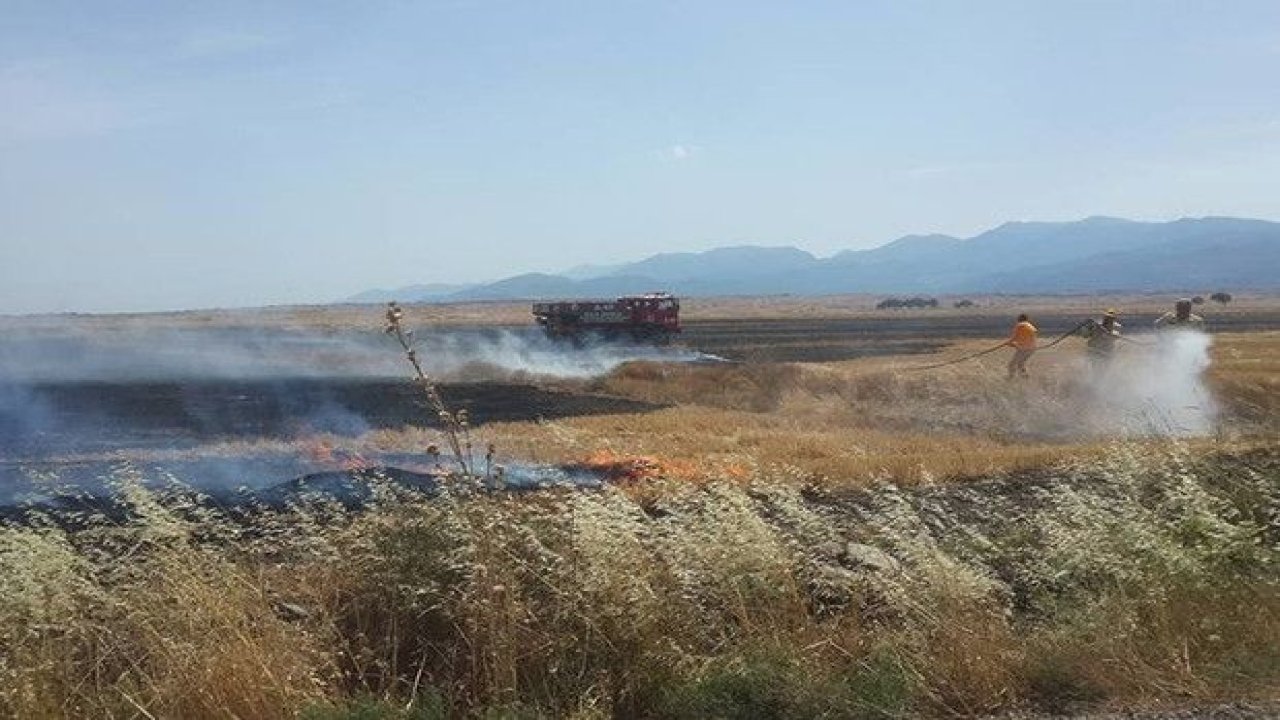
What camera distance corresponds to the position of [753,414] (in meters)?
30.6

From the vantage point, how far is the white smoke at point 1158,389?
2670 centimetres

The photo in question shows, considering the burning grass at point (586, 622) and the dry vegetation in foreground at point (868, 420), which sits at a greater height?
the burning grass at point (586, 622)

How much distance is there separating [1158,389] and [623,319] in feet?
113

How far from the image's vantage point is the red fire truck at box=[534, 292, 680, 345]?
201ft

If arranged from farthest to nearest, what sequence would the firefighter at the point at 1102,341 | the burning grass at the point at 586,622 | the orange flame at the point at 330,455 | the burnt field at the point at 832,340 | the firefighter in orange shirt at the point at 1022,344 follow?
the burnt field at the point at 832,340
the firefighter in orange shirt at the point at 1022,344
the firefighter at the point at 1102,341
the orange flame at the point at 330,455
the burning grass at the point at 586,622

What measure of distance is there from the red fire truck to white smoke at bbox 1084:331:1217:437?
102 ft

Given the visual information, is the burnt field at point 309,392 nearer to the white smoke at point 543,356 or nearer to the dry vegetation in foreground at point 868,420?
the white smoke at point 543,356

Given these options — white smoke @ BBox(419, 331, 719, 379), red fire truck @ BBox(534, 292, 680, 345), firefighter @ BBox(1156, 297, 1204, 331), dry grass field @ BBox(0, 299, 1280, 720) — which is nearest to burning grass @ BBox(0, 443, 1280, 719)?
dry grass field @ BBox(0, 299, 1280, 720)

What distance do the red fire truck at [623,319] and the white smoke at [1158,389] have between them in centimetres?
3111

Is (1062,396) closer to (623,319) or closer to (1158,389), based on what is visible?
(1158,389)

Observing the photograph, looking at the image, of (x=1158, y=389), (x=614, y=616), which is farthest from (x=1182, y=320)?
(x=614, y=616)

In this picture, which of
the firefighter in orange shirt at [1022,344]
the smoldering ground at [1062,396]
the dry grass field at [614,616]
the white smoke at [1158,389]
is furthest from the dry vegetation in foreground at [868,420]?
the dry grass field at [614,616]

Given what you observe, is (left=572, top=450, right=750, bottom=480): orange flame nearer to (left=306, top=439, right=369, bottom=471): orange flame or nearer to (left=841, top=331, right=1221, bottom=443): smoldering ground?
(left=306, top=439, right=369, bottom=471): orange flame

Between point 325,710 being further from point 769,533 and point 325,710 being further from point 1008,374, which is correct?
point 1008,374
